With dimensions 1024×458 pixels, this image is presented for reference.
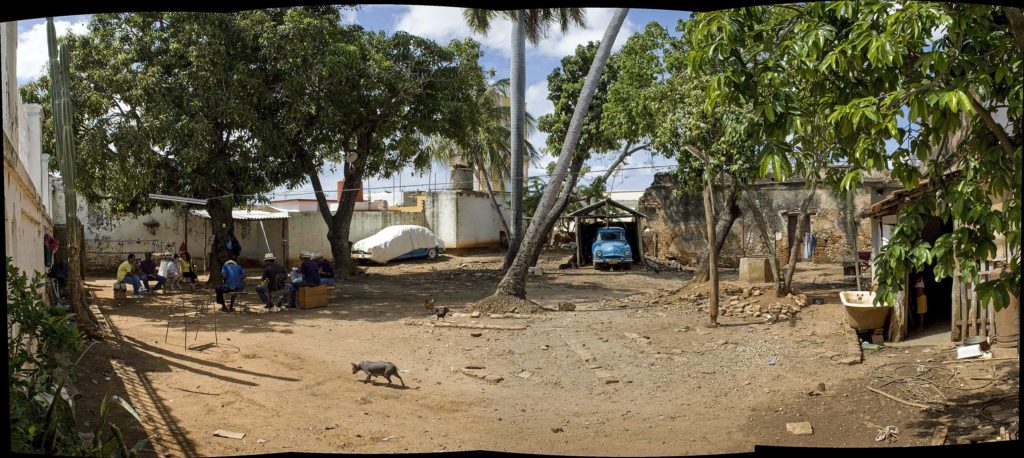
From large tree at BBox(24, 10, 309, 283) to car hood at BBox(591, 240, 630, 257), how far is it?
10638 millimetres

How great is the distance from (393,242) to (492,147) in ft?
29.0

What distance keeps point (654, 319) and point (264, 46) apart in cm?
1028

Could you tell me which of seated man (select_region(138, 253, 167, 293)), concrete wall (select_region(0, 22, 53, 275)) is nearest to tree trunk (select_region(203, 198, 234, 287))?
seated man (select_region(138, 253, 167, 293))

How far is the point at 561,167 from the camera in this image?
15461mm

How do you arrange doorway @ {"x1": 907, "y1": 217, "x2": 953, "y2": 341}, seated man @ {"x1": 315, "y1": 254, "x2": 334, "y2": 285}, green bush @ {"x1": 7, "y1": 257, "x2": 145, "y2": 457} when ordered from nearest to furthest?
green bush @ {"x1": 7, "y1": 257, "x2": 145, "y2": 457} < doorway @ {"x1": 907, "y1": 217, "x2": 953, "y2": 341} < seated man @ {"x1": 315, "y1": 254, "x2": 334, "y2": 285}

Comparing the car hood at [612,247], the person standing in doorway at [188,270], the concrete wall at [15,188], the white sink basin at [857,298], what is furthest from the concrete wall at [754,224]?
the concrete wall at [15,188]

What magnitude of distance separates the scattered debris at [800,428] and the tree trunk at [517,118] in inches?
582

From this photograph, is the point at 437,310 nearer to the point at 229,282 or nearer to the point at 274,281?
the point at 274,281

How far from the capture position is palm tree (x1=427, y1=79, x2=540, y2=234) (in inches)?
1246

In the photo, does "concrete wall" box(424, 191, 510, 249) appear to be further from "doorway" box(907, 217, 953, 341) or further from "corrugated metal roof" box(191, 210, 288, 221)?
"doorway" box(907, 217, 953, 341)

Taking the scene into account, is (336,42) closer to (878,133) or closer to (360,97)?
(360,97)

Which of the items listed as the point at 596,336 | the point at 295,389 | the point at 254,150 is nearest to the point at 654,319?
the point at 596,336

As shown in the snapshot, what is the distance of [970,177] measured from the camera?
4.83m

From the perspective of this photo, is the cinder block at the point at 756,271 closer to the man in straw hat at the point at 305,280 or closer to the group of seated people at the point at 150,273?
the man in straw hat at the point at 305,280
